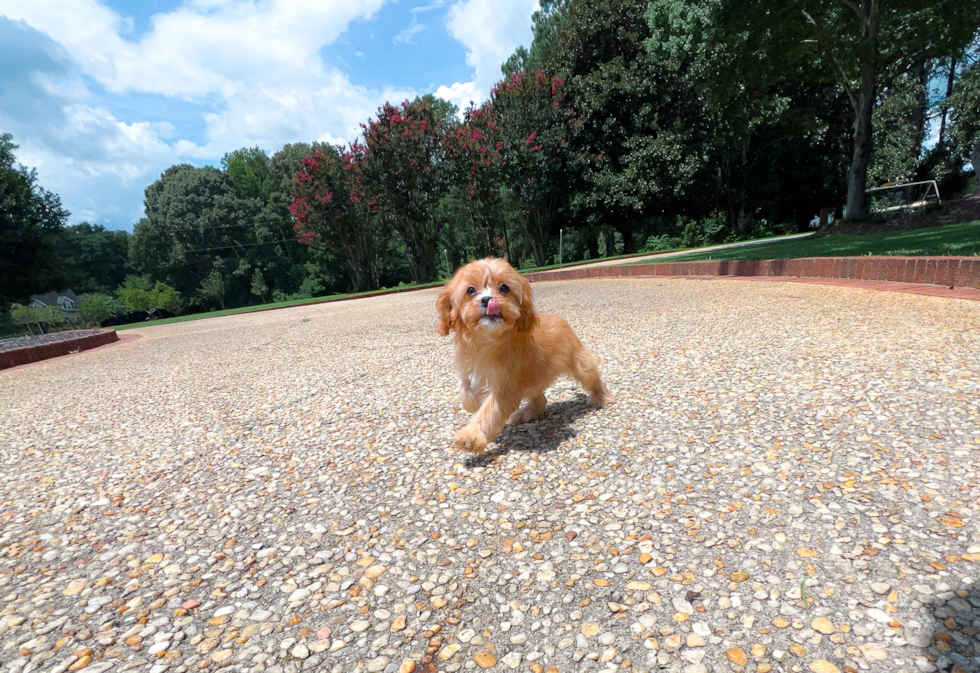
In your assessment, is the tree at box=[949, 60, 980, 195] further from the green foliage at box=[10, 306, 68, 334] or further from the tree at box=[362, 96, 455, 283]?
the green foliage at box=[10, 306, 68, 334]

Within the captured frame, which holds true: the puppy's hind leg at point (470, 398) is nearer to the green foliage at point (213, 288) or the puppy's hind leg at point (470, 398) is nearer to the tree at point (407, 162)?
the tree at point (407, 162)

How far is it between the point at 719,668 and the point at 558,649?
52 centimetres

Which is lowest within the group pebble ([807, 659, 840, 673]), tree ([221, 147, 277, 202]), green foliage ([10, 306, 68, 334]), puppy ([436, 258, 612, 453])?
pebble ([807, 659, 840, 673])

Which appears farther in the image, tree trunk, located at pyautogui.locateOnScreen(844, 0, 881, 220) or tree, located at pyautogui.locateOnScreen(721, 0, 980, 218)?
tree trunk, located at pyautogui.locateOnScreen(844, 0, 881, 220)

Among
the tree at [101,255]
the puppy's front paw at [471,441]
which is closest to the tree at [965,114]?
the puppy's front paw at [471,441]

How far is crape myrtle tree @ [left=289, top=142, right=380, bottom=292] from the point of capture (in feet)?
88.2

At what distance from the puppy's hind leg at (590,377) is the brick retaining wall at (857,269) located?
17.8 ft

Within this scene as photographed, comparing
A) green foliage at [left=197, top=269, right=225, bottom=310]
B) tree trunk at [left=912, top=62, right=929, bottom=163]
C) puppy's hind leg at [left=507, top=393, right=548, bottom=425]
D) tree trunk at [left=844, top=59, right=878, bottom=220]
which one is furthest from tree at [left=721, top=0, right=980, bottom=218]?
Result: green foliage at [left=197, top=269, right=225, bottom=310]

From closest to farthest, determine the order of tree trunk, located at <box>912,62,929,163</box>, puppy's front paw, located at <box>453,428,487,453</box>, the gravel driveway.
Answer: the gravel driveway < puppy's front paw, located at <box>453,428,487,453</box> < tree trunk, located at <box>912,62,929,163</box>

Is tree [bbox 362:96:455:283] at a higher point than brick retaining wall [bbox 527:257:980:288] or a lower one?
higher

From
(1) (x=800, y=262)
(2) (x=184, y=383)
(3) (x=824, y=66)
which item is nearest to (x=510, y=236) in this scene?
(3) (x=824, y=66)

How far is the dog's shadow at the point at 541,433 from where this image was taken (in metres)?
3.16

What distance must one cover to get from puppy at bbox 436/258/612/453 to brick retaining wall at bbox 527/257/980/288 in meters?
5.92

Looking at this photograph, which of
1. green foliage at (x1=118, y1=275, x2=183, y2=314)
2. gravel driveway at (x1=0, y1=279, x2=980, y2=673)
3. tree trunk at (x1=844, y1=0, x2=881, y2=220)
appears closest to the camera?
gravel driveway at (x1=0, y1=279, x2=980, y2=673)
